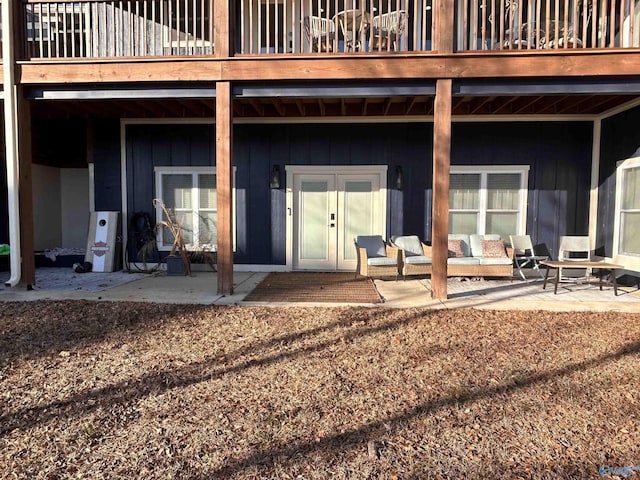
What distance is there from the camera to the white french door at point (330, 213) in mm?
7461

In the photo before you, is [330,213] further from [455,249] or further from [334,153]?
[455,249]

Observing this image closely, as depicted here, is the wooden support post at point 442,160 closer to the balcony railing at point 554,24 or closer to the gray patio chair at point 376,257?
the balcony railing at point 554,24

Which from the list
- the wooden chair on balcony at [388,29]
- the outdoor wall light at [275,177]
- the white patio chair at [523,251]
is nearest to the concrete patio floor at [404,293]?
the white patio chair at [523,251]

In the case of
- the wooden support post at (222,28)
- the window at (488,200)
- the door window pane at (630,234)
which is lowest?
the door window pane at (630,234)

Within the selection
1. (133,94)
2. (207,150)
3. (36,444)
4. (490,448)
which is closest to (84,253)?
(207,150)

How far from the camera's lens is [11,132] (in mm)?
5270

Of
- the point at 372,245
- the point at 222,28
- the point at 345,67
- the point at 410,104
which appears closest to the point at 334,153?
the point at 410,104

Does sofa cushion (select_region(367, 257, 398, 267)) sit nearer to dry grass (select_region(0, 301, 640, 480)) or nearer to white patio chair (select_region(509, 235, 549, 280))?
dry grass (select_region(0, 301, 640, 480))

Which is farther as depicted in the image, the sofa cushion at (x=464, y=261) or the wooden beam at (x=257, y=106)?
the sofa cushion at (x=464, y=261)

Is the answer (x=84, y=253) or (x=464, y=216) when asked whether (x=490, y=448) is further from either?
(x=84, y=253)

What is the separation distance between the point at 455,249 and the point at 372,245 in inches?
53.5

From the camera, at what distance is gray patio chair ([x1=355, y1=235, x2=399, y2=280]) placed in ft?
20.6

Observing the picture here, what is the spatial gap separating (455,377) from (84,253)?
7615 mm

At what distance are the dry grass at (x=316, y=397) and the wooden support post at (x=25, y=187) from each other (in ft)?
5.09
